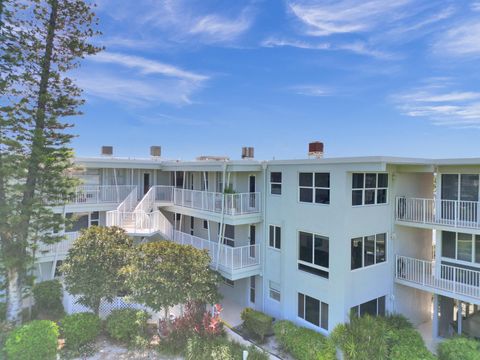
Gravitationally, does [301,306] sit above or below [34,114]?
below

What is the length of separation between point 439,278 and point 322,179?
662 centimetres

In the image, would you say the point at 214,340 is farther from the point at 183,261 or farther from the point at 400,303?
the point at 400,303

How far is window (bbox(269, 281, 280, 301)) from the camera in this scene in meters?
14.5

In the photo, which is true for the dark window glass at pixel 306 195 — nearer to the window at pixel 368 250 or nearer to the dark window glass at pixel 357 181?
the dark window glass at pixel 357 181

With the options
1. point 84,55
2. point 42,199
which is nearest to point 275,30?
point 84,55

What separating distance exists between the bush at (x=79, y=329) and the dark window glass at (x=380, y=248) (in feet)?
40.0

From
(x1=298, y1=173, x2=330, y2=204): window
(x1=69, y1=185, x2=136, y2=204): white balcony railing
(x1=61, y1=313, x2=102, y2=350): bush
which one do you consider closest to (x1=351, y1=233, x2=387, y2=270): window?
(x1=298, y1=173, x2=330, y2=204): window

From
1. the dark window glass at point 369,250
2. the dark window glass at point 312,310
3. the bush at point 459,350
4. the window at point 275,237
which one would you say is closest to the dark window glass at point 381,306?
the dark window glass at point 369,250

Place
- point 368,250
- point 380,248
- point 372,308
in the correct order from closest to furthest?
point 368,250 < point 372,308 < point 380,248

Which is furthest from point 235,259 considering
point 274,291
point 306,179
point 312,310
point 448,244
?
point 448,244

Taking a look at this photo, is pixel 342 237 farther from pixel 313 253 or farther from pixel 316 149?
pixel 316 149

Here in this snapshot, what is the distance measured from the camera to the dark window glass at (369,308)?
41.2 feet

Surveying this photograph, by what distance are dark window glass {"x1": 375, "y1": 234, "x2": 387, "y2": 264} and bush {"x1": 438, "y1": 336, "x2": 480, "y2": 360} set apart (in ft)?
12.0

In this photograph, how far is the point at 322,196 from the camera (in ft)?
41.4
